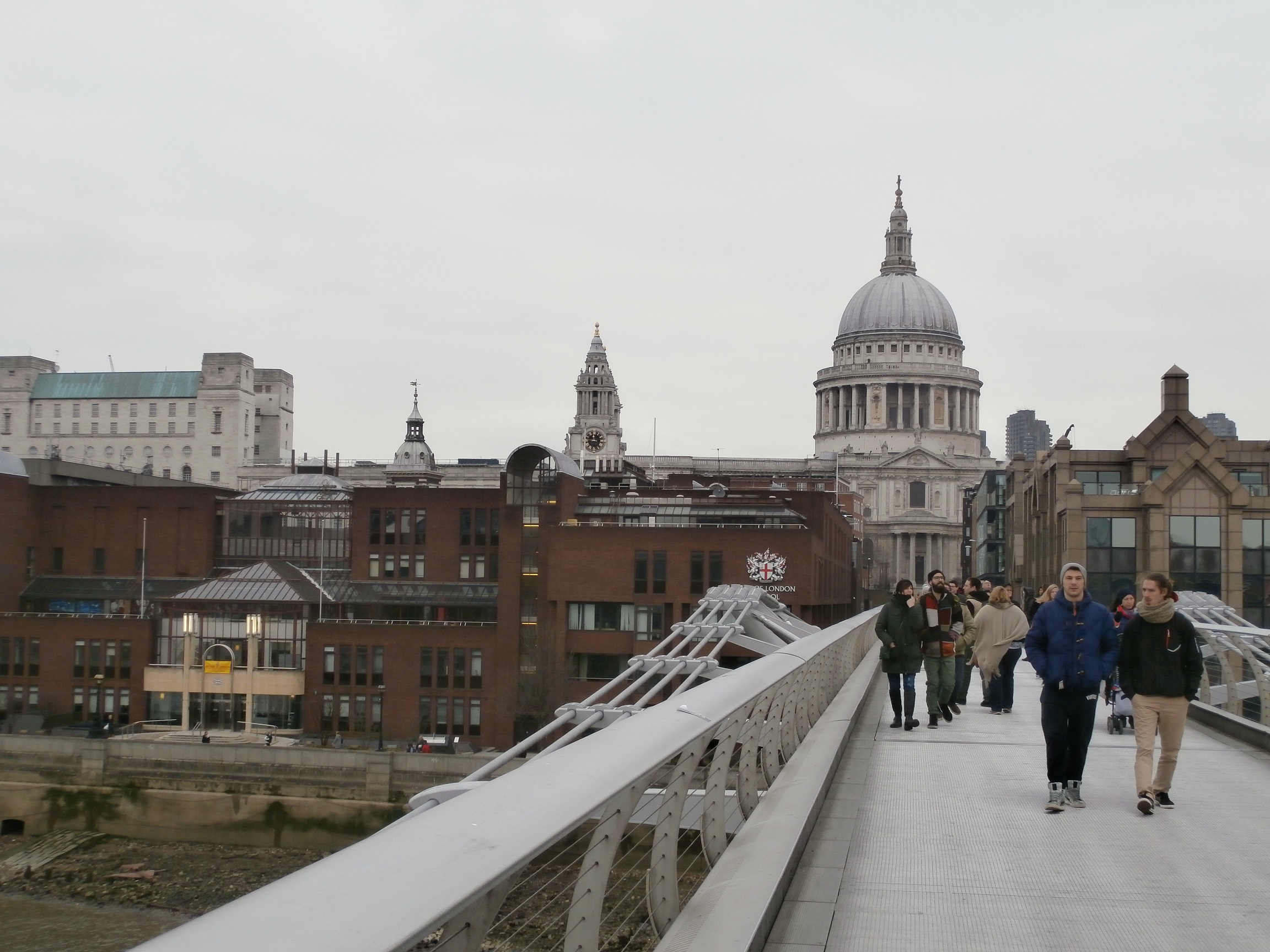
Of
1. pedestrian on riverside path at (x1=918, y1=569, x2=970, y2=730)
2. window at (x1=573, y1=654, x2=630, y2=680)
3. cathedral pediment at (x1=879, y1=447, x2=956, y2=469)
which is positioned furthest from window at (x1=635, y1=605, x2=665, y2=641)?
cathedral pediment at (x1=879, y1=447, x2=956, y2=469)

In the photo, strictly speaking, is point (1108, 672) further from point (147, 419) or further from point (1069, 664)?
point (147, 419)

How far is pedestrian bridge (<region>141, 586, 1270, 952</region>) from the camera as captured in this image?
12.0ft

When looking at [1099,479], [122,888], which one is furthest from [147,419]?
[1099,479]

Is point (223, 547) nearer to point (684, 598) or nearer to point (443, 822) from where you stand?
point (684, 598)

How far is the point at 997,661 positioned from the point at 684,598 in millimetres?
54373

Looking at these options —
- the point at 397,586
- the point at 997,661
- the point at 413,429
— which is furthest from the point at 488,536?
the point at 413,429

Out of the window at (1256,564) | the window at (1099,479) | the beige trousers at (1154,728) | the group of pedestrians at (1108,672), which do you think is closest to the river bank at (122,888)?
the window at (1099,479)

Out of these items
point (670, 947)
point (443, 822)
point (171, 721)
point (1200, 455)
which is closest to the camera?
point (443, 822)

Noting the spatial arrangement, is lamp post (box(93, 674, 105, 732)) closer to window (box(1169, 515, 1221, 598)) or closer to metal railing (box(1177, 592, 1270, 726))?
window (box(1169, 515, 1221, 598))

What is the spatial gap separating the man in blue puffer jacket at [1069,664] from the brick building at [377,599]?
55854 millimetres

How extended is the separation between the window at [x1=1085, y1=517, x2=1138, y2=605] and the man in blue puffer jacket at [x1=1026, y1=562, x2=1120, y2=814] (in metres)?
41.1

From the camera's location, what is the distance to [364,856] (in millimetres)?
3660

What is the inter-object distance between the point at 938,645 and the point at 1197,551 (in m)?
36.3

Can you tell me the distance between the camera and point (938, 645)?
16.8 m
